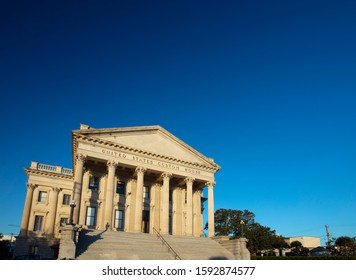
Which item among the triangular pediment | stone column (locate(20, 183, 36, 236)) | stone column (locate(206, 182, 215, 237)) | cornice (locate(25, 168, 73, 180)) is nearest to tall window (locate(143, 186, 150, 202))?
the triangular pediment

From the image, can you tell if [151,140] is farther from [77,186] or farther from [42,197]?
[42,197]

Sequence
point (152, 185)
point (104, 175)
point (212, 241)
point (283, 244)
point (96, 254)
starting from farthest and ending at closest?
point (283, 244) < point (152, 185) < point (104, 175) < point (212, 241) < point (96, 254)

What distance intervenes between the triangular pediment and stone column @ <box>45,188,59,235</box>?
1353 centimetres

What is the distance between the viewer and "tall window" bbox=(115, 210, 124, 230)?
3382 cm

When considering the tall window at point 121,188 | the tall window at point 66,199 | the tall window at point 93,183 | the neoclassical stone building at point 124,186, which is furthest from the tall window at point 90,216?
the tall window at point 66,199

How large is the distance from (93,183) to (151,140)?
864cm

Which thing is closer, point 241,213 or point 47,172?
point 47,172

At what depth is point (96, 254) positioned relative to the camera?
71.5 feet

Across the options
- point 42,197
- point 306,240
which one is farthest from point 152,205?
point 306,240

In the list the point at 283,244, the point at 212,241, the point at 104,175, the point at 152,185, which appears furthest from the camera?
the point at 283,244

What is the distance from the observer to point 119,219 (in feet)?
112

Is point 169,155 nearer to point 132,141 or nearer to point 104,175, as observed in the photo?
point 132,141

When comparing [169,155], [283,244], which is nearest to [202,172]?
[169,155]
